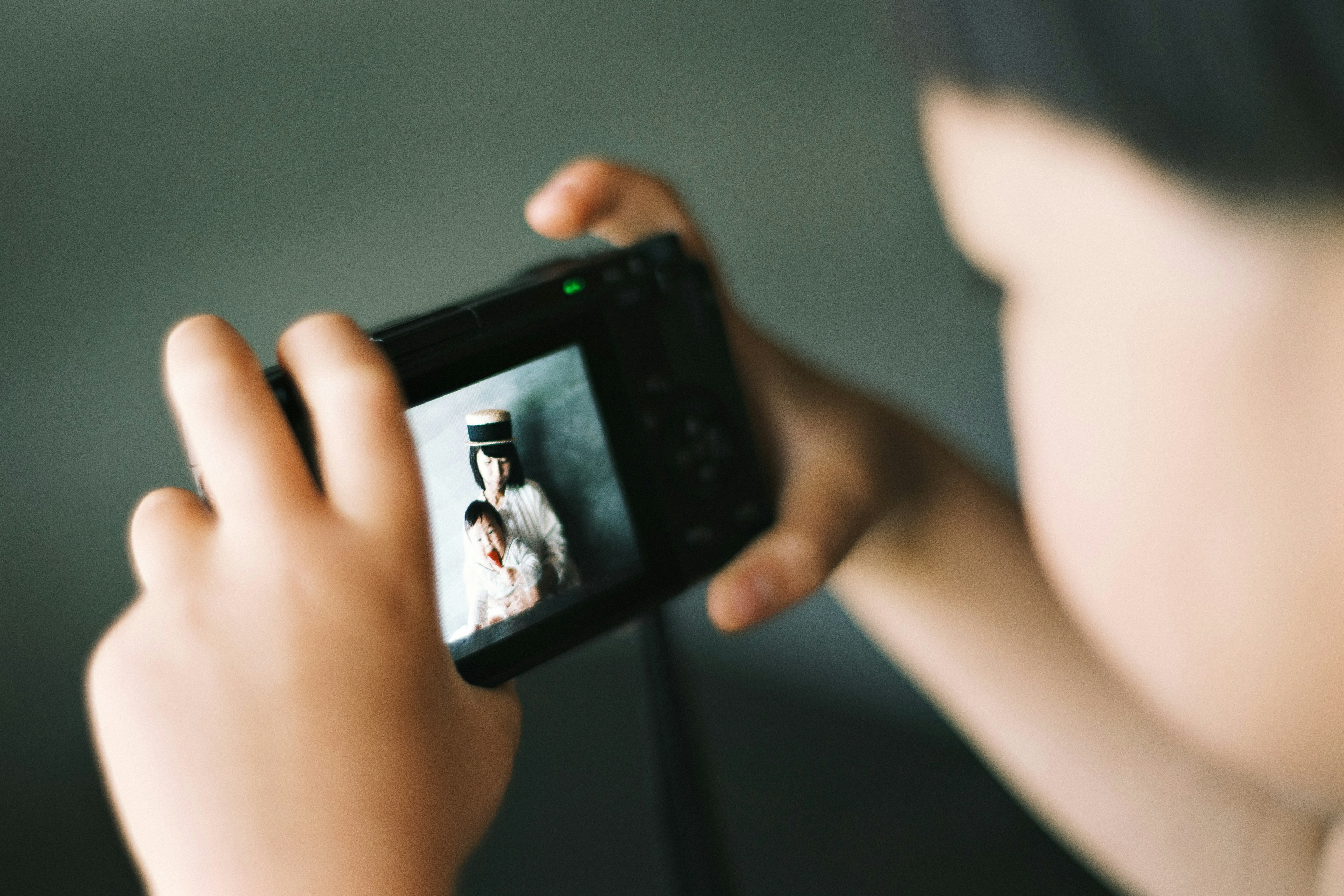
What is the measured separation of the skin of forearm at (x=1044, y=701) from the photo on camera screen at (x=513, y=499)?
0.46 ft

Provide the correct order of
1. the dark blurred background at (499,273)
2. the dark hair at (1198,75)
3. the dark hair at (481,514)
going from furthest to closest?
the dark blurred background at (499,273)
the dark hair at (481,514)
the dark hair at (1198,75)

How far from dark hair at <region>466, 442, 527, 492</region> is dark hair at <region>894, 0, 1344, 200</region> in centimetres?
17

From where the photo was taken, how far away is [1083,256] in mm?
225

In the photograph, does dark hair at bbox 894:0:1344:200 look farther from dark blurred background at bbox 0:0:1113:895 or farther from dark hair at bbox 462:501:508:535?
dark hair at bbox 462:501:508:535

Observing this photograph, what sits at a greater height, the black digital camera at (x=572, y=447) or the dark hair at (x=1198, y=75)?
the dark hair at (x=1198, y=75)

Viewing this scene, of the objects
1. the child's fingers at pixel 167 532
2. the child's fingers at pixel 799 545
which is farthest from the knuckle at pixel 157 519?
the child's fingers at pixel 799 545

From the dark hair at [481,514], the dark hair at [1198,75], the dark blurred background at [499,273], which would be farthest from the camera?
the dark blurred background at [499,273]

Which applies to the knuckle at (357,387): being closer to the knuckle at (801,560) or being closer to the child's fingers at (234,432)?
the child's fingers at (234,432)

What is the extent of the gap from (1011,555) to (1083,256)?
7.9 inches

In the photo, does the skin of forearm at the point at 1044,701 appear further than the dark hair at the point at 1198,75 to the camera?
Yes

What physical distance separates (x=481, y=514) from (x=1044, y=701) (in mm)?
258

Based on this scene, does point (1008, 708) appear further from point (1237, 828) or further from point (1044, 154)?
point (1044, 154)

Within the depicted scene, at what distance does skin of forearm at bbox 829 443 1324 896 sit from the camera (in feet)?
1.22

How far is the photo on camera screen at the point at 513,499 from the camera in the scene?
27cm
